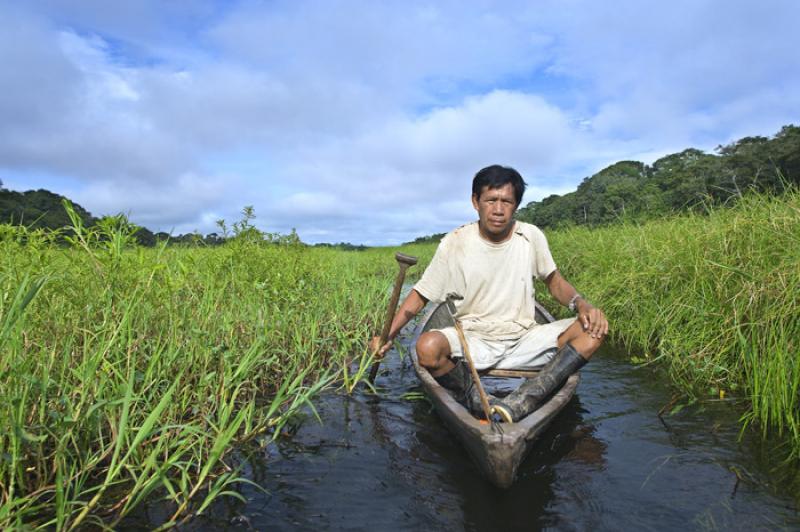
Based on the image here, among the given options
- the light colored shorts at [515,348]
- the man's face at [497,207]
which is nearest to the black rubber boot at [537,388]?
the light colored shorts at [515,348]

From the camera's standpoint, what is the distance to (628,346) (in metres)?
5.05

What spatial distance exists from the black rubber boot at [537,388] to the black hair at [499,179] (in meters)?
1.12

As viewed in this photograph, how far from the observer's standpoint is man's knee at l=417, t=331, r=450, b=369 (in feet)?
9.82

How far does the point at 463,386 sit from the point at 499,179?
1445 mm

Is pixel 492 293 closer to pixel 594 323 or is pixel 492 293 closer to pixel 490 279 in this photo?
pixel 490 279

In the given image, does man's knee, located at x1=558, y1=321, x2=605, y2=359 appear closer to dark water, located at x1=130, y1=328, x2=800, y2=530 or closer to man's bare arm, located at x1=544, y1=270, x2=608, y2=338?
man's bare arm, located at x1=544, y1=270, x2=608, y2=338

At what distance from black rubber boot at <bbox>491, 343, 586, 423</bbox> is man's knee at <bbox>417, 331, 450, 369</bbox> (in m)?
0.56

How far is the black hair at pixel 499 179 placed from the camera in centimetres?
319

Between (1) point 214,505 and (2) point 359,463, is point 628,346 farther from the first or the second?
(1) point 214,505

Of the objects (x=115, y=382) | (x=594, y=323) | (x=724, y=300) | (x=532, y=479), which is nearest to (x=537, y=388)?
(x=532, y=479)

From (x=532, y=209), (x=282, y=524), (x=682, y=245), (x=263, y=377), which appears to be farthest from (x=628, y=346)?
(x=532, y=209)

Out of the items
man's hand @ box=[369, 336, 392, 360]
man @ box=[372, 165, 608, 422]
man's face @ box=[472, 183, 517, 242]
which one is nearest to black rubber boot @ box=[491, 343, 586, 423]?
man @ box=[372, 165, 608, 422]

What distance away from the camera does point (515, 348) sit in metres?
3.26

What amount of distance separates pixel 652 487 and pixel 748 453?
0.71 m
